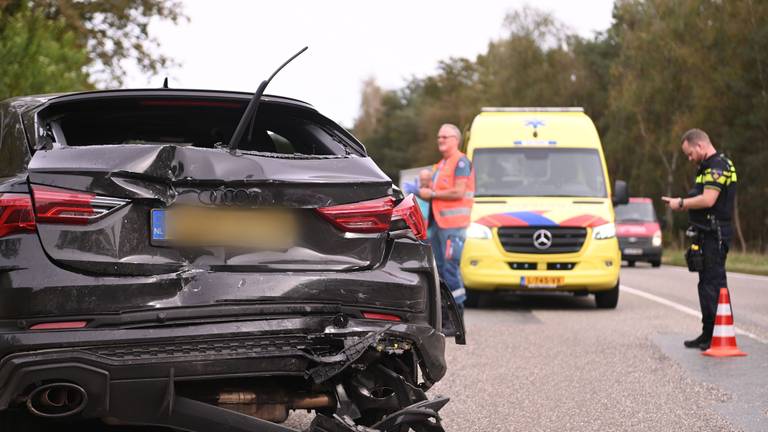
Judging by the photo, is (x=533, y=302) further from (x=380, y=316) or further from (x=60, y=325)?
(x=60, y=325)

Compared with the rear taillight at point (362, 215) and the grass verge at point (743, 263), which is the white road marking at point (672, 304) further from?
the rear taillight at point (362, 215)

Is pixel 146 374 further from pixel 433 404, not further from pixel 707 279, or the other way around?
pixel 707 279

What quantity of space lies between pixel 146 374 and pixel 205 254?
482mm

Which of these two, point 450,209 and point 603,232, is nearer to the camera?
point 450,209

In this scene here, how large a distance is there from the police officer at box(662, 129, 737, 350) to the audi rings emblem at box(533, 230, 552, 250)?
3803 millimetres

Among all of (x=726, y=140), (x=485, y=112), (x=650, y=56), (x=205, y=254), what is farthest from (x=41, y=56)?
(x=650, y=56)

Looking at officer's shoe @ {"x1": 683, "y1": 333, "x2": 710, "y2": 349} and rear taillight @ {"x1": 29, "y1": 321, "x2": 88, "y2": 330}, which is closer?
rear taillight @ {"x1": 29, "y1": 321, "x2": 88, "y2": 330}

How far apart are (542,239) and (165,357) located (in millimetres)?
10273

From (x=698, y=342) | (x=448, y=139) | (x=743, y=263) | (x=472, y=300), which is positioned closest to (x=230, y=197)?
(x=698, y=342)

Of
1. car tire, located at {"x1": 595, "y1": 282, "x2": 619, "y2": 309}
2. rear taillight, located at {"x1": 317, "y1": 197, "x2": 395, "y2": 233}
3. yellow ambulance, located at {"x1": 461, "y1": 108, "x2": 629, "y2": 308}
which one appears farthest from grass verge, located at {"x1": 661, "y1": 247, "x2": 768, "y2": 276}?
rear taillight, located at {"x1": 317, "y1": 197, "x2": 395, "y2": 233}

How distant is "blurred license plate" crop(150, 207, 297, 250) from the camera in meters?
4.16

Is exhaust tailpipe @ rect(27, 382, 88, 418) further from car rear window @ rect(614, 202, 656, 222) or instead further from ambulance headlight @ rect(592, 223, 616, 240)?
car rear window @ rect(614, 202, 656, 222)

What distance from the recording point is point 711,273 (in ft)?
33.1

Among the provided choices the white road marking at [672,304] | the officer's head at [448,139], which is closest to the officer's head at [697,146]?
the white road marking at [672,304]
